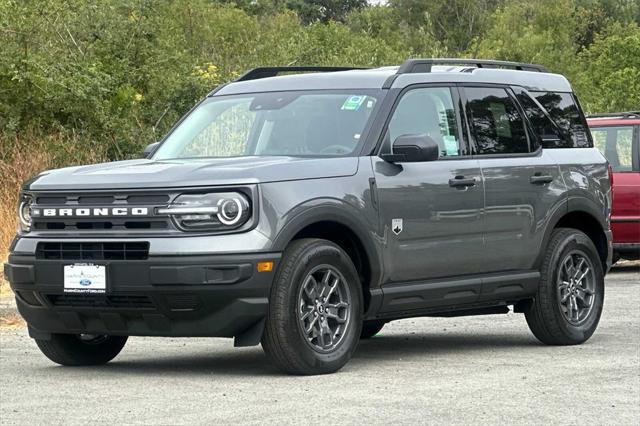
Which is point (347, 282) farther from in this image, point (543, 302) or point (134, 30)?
point (134, 30)

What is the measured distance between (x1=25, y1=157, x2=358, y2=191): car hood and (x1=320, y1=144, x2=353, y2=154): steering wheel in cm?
15

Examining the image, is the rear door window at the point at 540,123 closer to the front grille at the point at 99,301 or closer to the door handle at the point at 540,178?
the door handle at the point at 540,178

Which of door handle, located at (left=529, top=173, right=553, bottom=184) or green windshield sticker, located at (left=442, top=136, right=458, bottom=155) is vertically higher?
green windshield sticker, located at (left=442, top=136, right=458, bottom=155)

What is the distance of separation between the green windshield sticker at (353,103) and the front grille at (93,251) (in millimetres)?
1923

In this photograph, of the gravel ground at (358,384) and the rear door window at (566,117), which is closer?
the gravel ground at (358,384)

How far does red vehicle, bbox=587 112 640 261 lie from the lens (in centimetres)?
1788

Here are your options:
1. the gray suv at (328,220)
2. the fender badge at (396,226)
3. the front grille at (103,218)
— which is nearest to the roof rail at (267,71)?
the gray suv at (328,220)

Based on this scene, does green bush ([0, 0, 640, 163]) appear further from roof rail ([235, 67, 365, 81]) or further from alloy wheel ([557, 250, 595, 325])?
alloy wheel ([557, 250, 595, 325])

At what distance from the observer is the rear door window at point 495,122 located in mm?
11086

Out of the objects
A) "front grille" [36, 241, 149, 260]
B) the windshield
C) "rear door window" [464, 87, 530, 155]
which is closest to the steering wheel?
the windshield

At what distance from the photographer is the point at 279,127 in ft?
34.2

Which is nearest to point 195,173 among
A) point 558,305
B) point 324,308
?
point 324,308

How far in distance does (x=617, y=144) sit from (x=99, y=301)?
9908mm

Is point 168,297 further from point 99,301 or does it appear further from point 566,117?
point 566,117
